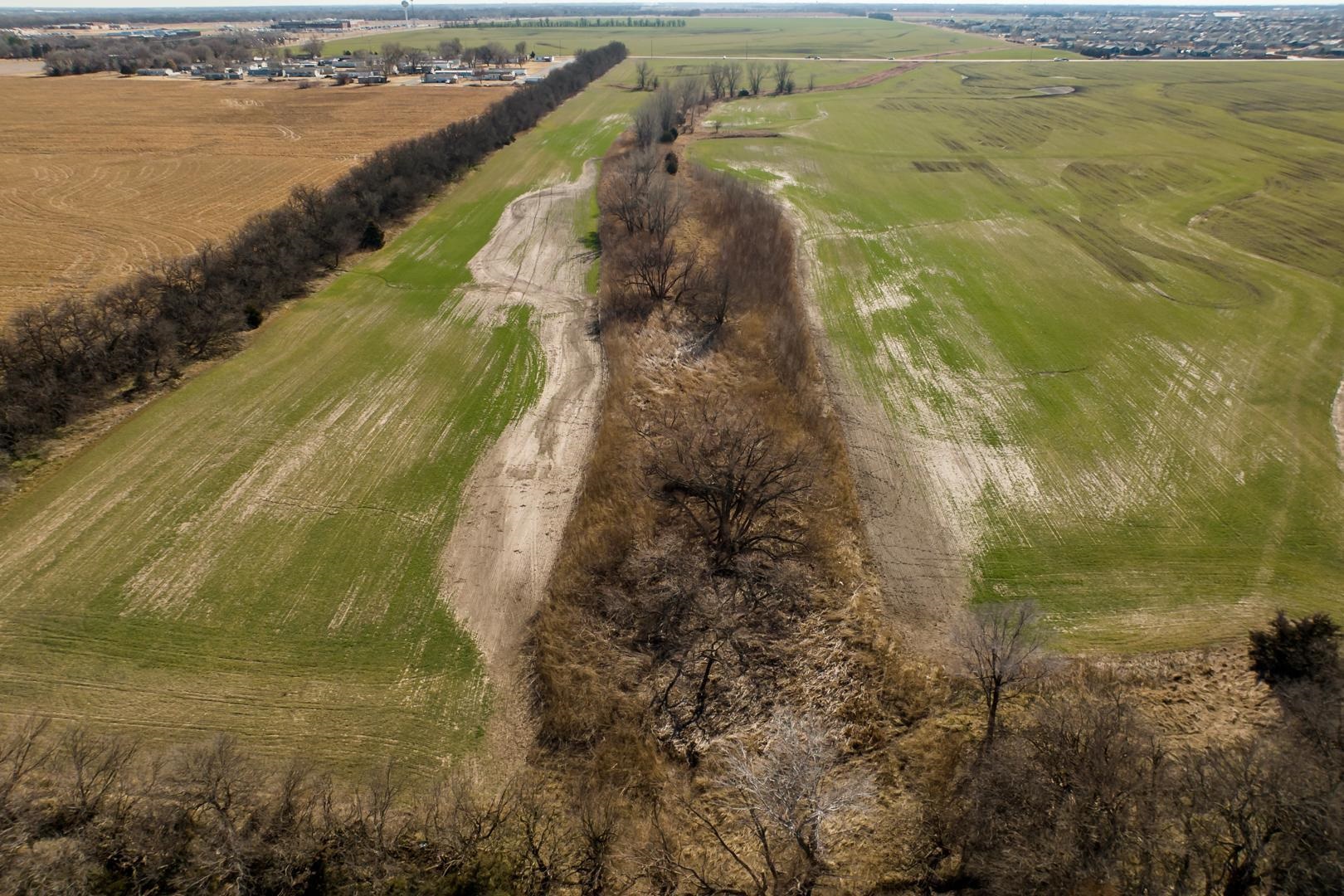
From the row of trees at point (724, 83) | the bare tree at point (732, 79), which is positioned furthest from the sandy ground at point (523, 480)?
the bare tree at point (732, 79)

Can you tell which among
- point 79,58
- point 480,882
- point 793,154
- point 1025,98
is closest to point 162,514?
point 480,882

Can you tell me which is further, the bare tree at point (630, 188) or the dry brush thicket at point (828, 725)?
the bare tree at point (630, 188)

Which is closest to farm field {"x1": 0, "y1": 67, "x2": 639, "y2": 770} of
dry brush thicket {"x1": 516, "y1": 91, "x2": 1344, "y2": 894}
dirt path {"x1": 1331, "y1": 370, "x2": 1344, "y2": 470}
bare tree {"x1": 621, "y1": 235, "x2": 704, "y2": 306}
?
dry brush thicket {"x1": 516, "y1": 91, "x2": 1344, "y2": 894}

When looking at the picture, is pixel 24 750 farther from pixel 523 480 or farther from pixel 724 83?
pixel 724 83

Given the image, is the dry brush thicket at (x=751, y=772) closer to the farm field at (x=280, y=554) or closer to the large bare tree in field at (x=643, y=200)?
the farm field at (x=280, y=554)

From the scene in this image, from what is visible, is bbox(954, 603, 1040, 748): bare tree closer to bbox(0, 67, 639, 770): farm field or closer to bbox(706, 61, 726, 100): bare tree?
bbox(0, 67, 639, 770): farm field

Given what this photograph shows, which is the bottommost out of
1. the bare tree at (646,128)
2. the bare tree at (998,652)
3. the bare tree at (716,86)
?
the bare tree at (998,652)

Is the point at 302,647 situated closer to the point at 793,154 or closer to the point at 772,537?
the point at 772,537
